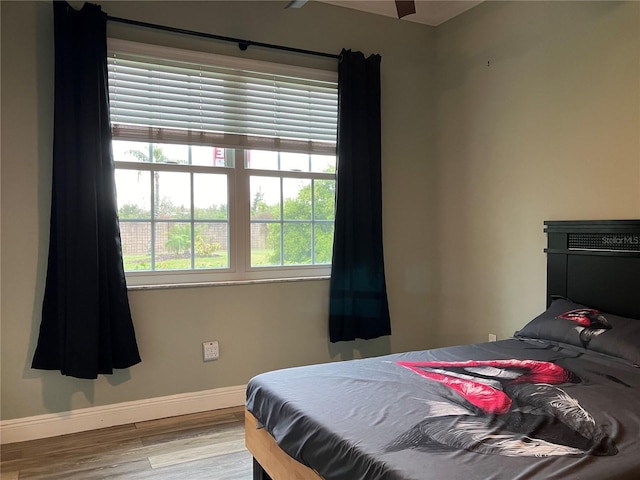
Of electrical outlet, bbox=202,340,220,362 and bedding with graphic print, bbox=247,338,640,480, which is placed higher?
bedding with graphic print, bbox=247,338,640,480

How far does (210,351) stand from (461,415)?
1.91m

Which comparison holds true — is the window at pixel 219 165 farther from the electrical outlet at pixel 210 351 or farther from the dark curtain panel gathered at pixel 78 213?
the electrical outlet at pixel 210 351

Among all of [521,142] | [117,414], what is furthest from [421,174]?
[117,414]

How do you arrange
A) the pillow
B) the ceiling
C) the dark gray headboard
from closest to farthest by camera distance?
the pillow → the dark gray headboard → the ceiling

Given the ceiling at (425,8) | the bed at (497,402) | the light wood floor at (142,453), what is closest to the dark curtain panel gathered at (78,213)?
the light wood floor at (142,453)

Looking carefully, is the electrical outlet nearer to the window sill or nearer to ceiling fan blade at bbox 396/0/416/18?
the window sill

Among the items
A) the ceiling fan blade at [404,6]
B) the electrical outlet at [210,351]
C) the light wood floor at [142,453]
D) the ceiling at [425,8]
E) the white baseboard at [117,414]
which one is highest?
the ceiling at [425,8]

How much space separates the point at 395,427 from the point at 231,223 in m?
2.00

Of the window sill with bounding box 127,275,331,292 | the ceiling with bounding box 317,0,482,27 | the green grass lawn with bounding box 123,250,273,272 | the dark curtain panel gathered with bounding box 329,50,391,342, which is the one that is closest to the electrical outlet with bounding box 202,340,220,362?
the window sill with bounding box 127,275,331,292

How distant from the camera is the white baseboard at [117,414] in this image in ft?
9.16

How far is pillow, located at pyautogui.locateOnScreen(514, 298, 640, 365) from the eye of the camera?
90.0 inches

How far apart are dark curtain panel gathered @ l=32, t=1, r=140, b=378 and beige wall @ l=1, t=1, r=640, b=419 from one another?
0.11 meters

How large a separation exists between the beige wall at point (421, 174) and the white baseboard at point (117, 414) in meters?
0.05

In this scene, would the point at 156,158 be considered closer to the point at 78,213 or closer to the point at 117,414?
the point at 78,213
